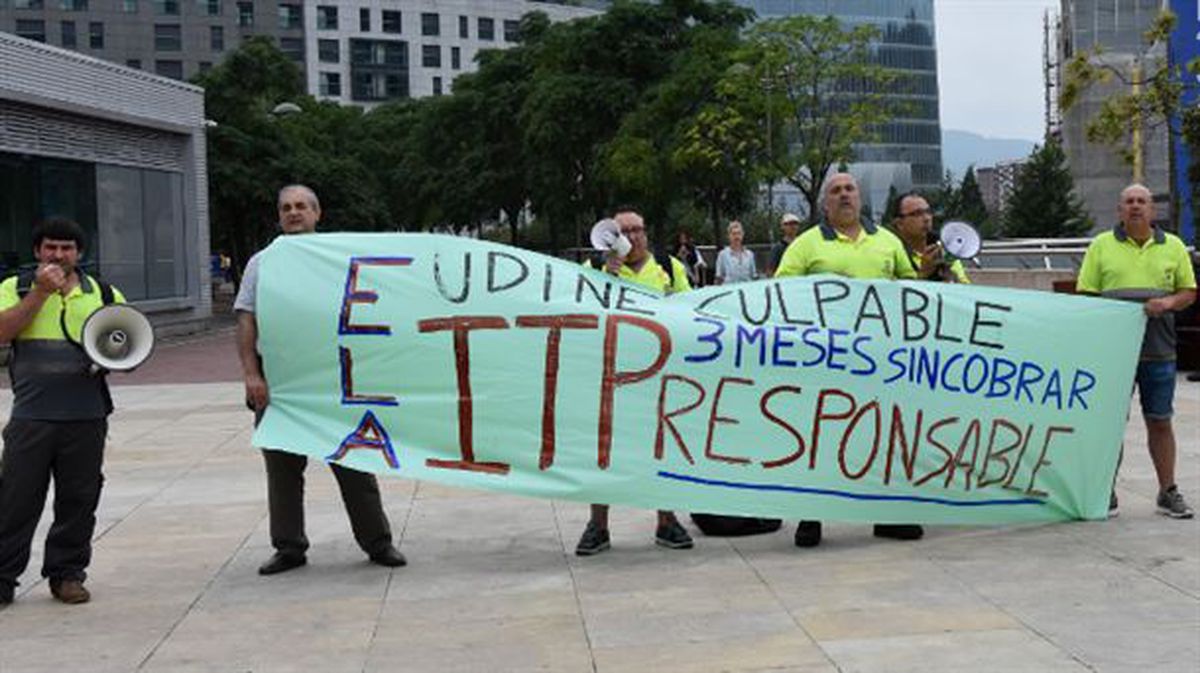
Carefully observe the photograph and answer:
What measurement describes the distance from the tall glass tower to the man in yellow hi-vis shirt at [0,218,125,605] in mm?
119647

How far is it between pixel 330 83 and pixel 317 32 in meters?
4.24

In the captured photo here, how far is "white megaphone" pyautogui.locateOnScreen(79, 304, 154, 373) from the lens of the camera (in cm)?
603

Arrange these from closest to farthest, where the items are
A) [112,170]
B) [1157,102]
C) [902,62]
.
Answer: [1157,102], [112,170], [902,62]

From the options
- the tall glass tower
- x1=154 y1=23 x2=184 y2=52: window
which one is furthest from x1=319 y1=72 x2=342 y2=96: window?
the tall glass tower

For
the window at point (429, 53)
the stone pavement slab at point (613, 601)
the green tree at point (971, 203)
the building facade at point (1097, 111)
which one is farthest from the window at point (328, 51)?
the stone pavement slab at point (613, 601)

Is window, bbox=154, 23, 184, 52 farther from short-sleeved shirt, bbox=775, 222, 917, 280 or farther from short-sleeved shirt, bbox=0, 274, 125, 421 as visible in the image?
short-sleeved shirt, bbox=775, 222, 917, 280

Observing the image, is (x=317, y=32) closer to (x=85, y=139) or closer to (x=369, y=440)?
(x=85, y=139)

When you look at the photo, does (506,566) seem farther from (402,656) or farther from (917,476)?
(917,476)

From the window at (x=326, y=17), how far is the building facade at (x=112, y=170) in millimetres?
83789

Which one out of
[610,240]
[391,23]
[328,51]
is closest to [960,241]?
[610,240]

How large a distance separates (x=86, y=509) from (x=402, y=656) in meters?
1.92

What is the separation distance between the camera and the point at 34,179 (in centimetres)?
2327

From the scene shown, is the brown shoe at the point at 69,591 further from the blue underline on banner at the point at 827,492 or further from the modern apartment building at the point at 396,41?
the modern apartment building at the point at 396,41

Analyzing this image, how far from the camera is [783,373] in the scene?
21.8 ft
